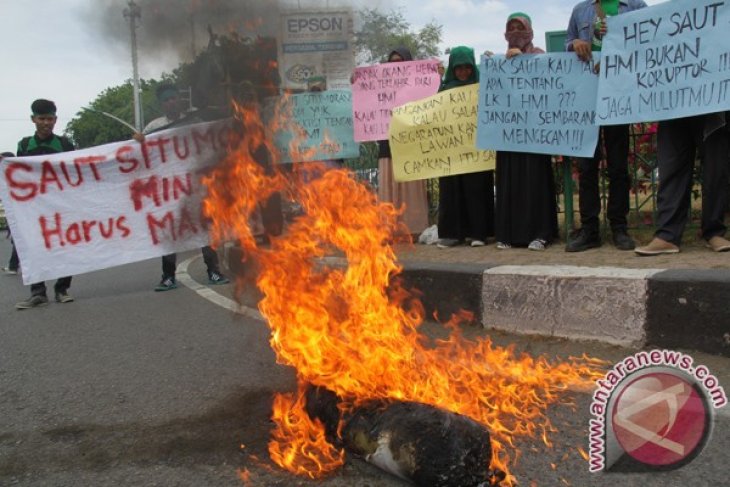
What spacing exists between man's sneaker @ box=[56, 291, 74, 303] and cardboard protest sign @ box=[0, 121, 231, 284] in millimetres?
2323

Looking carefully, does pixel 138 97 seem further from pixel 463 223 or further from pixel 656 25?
pixel 656 25

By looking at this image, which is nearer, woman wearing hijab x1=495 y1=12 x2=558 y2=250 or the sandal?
the sandal

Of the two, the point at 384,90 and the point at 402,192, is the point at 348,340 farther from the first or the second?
the point at 384,90

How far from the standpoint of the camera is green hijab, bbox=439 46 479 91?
6.02m

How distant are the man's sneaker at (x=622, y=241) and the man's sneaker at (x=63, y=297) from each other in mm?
5498

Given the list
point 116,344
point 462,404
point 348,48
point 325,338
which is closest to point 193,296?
point 116,344

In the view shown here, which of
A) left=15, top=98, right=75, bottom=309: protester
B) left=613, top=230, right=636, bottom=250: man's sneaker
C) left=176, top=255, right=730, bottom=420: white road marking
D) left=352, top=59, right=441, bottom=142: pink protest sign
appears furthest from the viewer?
left=352, top=59, right=441, bottom=142: pink protest sign

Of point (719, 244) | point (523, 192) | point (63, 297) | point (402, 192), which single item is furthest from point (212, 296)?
point (719, 244)

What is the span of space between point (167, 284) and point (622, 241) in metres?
4.75

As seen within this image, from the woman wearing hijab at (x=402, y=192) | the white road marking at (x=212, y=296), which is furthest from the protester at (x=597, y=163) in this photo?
the white road marking at (x=212, y=296)

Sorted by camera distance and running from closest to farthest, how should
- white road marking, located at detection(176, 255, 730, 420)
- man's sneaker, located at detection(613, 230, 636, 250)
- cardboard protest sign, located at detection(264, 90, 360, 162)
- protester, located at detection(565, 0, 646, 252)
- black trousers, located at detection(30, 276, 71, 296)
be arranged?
man's sneaker, located at detection(613, 230, 636, 250)
protester, located at detection(565, 0, 646, 252)
white road marking, located at detection(176, 255, 730, 420)
black trousers, located at detection(30, 276, 71, 296)
cardboard protest sign, located at detection(264, 90, 360, 162)

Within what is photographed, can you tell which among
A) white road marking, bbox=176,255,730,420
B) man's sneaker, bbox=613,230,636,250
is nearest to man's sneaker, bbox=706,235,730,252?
man's sneaker, bbox=613,230,636,250

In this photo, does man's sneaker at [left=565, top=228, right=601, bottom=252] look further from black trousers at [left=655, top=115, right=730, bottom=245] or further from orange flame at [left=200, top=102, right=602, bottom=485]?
orange flame at [left=200, top=102, right=602, bottom=485]

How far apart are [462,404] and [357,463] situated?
58 cm
